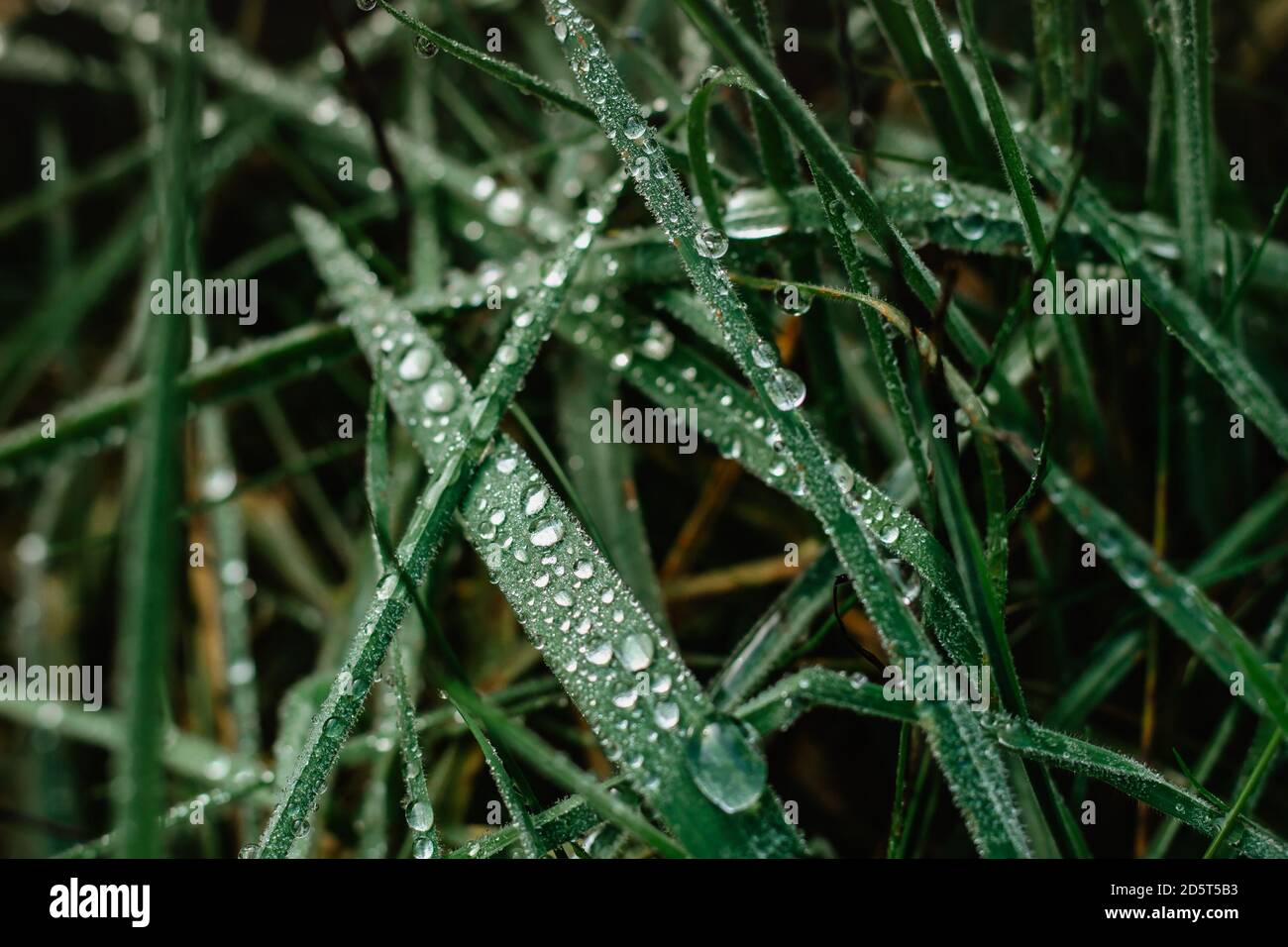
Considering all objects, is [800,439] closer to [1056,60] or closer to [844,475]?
[844,475]

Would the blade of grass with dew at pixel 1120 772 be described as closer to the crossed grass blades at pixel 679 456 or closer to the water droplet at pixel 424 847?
the crossed grass blades at pixel 679 456

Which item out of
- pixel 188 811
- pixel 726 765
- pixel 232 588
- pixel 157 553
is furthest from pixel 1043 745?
pixel 232 588

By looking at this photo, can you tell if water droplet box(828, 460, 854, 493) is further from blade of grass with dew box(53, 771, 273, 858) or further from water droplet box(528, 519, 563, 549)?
blade of grass with dew box(53, 771, 273, 858)

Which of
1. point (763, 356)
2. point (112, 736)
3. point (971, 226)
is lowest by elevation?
point (112, 736)

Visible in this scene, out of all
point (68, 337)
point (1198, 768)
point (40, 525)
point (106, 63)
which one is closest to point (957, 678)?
point (1198, 768)

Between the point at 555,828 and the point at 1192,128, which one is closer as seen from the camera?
the point at 555,828

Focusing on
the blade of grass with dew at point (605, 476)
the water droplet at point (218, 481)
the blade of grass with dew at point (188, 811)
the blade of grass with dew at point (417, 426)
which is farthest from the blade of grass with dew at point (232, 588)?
the blade of grass with dew at point (605, 476)

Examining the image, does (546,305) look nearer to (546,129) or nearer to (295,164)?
(546,129)
